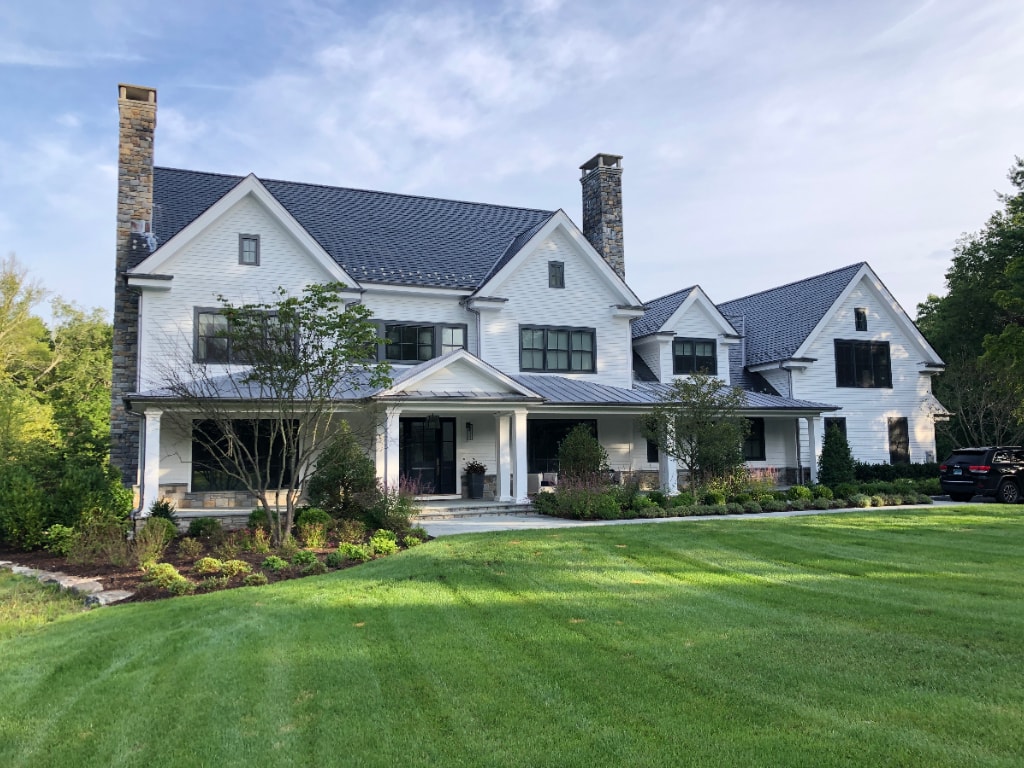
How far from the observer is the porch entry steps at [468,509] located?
1740 cm

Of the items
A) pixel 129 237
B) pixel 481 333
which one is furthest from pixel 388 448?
pixel 129 237

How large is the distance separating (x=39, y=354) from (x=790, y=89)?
39267 millimetres

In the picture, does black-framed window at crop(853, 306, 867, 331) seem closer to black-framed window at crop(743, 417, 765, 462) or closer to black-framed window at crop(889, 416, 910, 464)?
black-framed window at crop(889, 416, 910, 464)

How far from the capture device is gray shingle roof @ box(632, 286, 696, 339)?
25172 millimetres

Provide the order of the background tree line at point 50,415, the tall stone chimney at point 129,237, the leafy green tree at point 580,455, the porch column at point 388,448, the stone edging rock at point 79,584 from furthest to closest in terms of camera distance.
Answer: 1. the leafy green tree at point 580,455
2. the tall stone chimney at point 129,237
3. the porch column at point 388,448
4. the background tree line at point 50,415
5. the stone edging rock at point 79,584

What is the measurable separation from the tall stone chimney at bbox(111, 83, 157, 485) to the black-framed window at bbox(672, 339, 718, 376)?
54.2 feet

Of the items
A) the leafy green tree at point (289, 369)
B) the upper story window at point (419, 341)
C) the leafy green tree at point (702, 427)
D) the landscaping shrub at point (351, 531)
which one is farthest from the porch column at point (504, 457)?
the leafy green tree at point (289, 369)

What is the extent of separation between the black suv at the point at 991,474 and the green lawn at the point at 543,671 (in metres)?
11.8

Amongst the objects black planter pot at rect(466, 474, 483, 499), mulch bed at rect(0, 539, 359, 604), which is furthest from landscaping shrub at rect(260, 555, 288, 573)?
black planter pot at rect(466, 474, 483, 499)

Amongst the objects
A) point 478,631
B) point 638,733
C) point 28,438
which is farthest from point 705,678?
point 28,438

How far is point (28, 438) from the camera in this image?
2108cm

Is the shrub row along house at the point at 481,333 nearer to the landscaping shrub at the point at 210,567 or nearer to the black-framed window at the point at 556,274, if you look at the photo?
the black-framed window at the point at 556,274

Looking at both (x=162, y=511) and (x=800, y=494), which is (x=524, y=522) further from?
(x=800, y=494)

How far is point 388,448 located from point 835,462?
1476 cm
